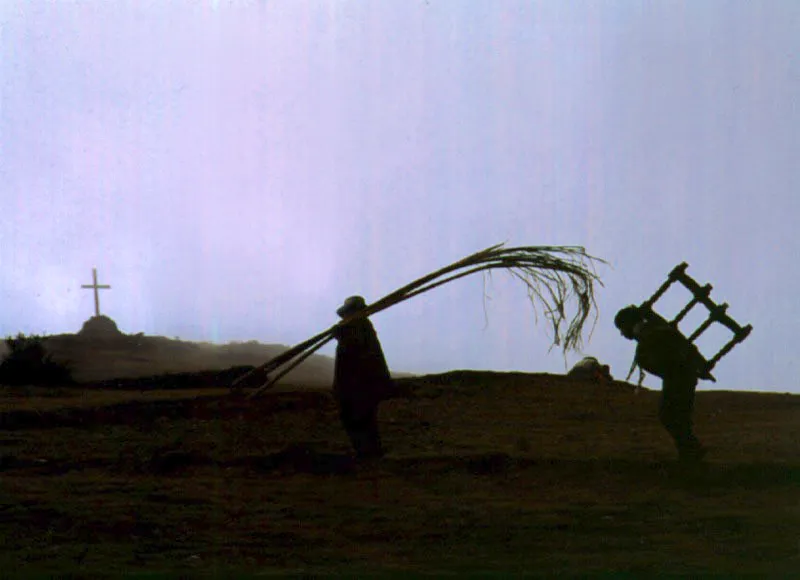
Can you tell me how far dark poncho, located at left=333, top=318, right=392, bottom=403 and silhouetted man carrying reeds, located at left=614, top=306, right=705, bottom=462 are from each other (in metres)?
2.85

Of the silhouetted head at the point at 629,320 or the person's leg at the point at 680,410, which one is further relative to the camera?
the silhouetted head at the point at 629,320

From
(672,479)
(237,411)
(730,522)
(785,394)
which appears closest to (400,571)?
(730,522)

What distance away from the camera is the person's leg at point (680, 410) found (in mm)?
9141

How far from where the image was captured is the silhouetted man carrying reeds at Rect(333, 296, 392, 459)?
10.1 meters

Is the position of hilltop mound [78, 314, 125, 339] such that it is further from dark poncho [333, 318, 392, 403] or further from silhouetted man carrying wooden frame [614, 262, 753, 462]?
silhouetted man carrying wooden frame [614, 262, 753, 462]

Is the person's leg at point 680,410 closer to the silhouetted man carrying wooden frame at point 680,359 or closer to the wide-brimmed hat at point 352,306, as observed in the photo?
the silhouetted man carrying wooden frame at point 680,359

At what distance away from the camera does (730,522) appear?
21.8ft

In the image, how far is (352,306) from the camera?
33.0 ft

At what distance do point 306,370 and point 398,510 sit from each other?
3677 cm

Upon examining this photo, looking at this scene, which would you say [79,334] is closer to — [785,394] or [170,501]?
[785,394]

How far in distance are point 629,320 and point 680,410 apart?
1.05m

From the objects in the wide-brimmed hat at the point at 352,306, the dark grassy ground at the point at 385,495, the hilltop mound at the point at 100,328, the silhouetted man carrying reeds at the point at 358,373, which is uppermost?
the hilltop mound at the point at 100,328

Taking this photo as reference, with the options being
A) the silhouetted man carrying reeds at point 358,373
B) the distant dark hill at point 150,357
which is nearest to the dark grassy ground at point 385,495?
the silhouetted man carrying reeds at point 358,373

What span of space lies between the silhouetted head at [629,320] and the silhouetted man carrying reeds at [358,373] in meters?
2.59
